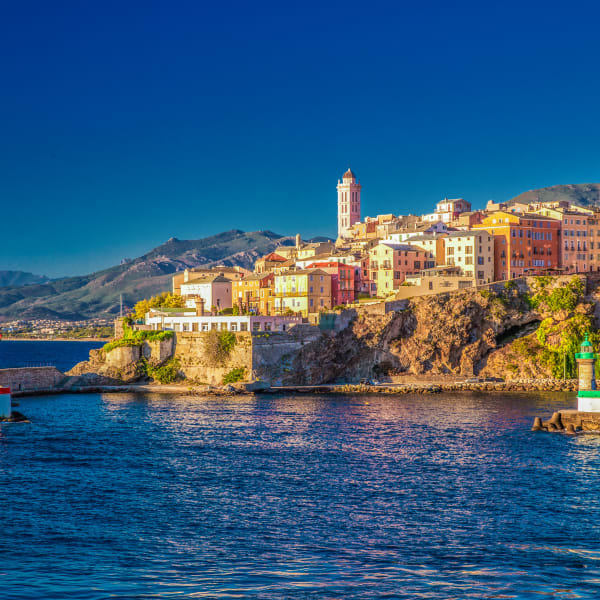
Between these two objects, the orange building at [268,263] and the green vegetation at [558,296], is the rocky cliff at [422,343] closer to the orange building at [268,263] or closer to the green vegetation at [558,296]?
the green vegetation at [558,296]

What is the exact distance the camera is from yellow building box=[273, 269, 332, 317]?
89.9 meters

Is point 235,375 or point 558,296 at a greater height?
point 558,296

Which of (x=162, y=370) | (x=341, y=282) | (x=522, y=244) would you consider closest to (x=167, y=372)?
(x=162, y=370)

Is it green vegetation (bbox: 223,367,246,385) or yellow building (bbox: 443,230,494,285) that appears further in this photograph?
yellow building (bbox: 443,230,494,285)

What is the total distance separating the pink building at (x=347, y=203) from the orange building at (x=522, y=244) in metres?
42.7

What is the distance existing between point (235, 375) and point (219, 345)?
3.58 meters

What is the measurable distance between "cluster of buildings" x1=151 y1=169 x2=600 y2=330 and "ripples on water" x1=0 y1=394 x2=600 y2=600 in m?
35.1

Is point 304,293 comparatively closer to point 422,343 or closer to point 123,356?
point 422,343

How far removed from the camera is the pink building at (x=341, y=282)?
305 ft

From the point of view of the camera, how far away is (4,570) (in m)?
24.9

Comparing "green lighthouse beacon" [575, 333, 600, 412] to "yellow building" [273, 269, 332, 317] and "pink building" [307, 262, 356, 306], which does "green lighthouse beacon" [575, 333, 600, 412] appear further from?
"pink building" [307, 262, 356, 306]

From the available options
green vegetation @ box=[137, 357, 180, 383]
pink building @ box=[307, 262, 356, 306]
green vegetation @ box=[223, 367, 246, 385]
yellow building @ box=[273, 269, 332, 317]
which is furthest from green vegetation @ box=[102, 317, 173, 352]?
pink building @ box=[307, 262, 356, 306]

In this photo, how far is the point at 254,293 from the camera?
3856 inches

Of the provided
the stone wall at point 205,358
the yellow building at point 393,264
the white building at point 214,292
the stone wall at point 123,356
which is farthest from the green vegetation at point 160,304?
the yellow building at point 393,264
